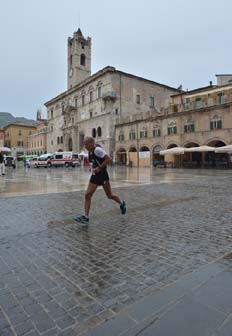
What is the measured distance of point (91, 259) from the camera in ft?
10.9

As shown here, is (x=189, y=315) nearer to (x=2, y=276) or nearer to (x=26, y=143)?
(x=2, y=276)

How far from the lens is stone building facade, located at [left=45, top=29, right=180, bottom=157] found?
45156 millimetres

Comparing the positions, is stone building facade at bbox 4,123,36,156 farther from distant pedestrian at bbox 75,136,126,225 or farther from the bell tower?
distant pedestrian at bbox 75,136,126,225

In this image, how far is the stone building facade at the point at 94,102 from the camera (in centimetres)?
4516

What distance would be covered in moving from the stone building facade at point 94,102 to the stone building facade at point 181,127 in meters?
1.85

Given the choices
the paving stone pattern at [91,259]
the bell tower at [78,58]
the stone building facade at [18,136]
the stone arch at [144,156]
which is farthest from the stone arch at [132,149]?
the stone building facade at [18,136]

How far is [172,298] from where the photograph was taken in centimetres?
235

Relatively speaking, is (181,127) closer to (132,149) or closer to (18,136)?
(132,149)

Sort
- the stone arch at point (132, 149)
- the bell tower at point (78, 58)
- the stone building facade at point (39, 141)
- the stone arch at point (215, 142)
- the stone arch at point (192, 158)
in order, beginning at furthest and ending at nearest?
the stone building facade at point (39, 141) → the bell tower at point (78, 58) → the stone arch at point (132, 149) → the stone arch at point (192, 158) → the stone arch at point (215, 142)

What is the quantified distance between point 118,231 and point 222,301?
248 centimetres

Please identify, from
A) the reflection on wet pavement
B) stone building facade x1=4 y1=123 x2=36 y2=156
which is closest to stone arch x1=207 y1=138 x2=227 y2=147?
the reflection on wet pavement

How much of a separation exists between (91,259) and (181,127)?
3345 centimetres

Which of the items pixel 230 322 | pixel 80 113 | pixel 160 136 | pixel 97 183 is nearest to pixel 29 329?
pixel 230 322

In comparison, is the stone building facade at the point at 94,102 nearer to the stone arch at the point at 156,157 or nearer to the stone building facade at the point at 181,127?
the stone building facade at the point at 181,127
